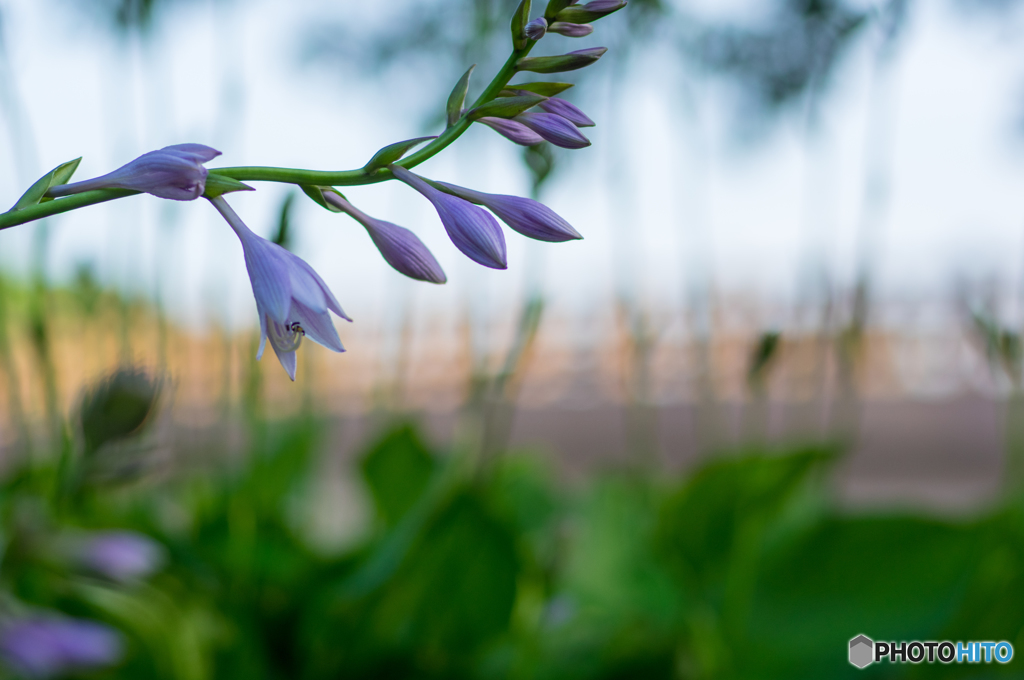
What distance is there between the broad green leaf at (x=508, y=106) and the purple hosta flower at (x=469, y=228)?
16 millimetres

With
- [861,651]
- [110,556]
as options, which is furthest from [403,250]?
[861,651]

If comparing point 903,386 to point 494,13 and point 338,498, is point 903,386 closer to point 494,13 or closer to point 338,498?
point 338,498

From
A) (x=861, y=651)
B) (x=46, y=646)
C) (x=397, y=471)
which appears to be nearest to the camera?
(x=46, y=646)

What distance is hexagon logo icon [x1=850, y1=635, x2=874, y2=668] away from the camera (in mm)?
423

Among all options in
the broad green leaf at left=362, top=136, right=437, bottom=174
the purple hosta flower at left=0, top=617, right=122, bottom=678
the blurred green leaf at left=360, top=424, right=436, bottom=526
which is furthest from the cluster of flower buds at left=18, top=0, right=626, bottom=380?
the blurred green leaf at left=360, top=424, right=436, bottom=526

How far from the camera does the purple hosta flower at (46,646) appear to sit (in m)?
0.24

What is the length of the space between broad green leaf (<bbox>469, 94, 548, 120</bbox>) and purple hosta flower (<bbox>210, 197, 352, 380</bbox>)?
0.13ft

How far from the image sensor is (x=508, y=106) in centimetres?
12

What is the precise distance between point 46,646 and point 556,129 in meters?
0.26

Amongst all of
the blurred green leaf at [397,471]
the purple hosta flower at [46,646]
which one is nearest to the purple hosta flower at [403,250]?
the purple hosta flower at [46,646]

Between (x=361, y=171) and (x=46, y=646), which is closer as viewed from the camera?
(x=361, y=171)

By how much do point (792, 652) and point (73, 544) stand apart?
0.39 meters

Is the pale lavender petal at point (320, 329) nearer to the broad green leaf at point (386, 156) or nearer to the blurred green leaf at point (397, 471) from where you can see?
the broad green leaf at point (386, 156)

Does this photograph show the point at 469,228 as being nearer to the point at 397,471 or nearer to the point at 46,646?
the point at 46,646
